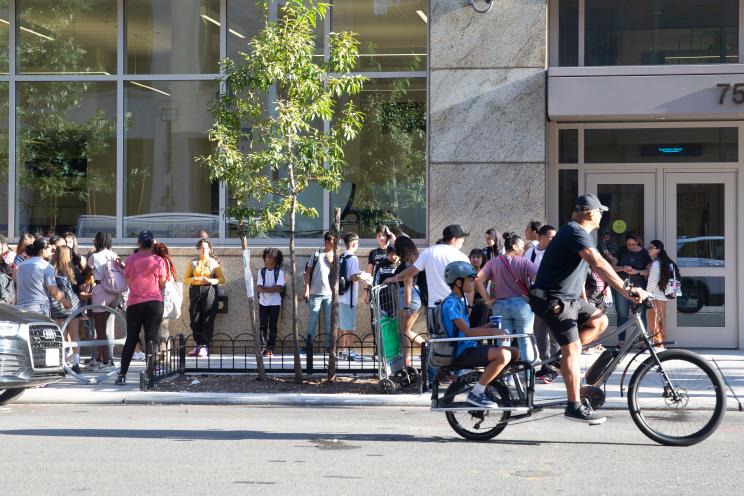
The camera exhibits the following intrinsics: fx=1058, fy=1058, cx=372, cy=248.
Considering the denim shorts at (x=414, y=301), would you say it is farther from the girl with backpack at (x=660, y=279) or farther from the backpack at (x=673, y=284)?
the backpack at (x=673, y=284)

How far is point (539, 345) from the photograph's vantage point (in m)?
12.5

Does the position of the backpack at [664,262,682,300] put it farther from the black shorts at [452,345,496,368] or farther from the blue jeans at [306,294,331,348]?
the black shorts at [452,345,496,368]

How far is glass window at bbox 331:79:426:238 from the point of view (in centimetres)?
1584

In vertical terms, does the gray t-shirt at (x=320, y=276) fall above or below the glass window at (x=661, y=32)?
below

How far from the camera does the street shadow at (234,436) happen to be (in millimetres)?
8750

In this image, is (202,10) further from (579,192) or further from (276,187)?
(579,192)

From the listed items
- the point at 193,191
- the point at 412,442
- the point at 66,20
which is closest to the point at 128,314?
the point at 193,191

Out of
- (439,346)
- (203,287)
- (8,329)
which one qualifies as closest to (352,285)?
(203,287)

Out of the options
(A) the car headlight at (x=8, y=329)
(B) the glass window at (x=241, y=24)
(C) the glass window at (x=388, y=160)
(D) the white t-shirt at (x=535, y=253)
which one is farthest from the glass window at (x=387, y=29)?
(A) the car headlight at (x=8, y=329)

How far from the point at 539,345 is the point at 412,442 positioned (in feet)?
13.6

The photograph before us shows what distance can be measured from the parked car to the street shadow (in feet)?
3.32

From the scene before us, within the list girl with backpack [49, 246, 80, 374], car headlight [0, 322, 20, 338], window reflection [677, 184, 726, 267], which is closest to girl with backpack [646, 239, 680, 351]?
window reflection [677, 184, 726, 267]

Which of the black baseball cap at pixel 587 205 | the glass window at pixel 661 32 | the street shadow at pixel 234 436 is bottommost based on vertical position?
the street shadow at pixel 234 436

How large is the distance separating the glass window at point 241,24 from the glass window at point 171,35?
258mm
